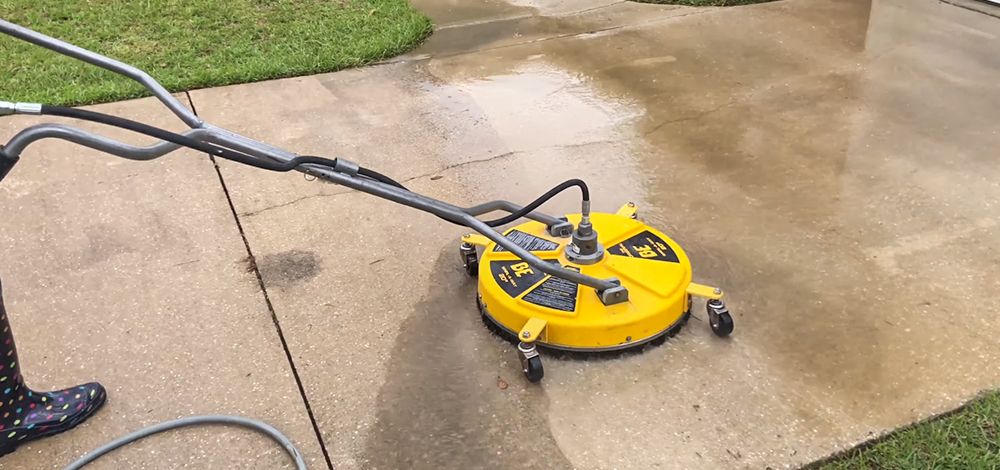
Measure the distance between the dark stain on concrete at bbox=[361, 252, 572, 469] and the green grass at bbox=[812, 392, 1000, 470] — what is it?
0.71 m

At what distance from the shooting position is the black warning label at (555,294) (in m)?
2.21

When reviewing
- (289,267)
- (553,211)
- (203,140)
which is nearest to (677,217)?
(553,211)

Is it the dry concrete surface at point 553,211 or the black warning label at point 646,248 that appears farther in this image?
the black warning label at point 646,248

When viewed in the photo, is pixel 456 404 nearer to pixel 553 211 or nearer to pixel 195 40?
pixel 553 211

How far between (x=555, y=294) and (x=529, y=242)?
25 centimetres

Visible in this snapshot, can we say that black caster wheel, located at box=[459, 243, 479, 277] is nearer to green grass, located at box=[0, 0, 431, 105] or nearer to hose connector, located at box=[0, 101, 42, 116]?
hose connector, located at box=[0, 101, 42, 116]

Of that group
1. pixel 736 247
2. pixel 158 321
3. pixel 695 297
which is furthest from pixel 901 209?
pixel 158 321

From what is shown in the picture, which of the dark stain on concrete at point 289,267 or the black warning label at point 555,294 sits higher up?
the black warning label at point 555,294

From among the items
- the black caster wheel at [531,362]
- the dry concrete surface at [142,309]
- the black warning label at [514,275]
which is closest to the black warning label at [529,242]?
the black warning label at [514,275]

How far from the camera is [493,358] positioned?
7.47 ft

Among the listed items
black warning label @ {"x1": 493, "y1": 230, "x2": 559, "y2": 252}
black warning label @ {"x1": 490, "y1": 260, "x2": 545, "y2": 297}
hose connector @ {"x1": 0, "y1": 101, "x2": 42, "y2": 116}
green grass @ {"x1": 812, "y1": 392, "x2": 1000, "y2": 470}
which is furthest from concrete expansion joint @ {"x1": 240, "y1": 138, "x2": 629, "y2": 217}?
green grass @ {"x1": 812, "y1": 392, "x2": 1000, "y2": 470}

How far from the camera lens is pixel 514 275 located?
7.67 ft

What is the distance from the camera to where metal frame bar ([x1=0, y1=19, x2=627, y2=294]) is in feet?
5.50

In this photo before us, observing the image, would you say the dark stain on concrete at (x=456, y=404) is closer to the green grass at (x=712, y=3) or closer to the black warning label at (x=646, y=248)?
the black warning label at (x=646, y=248)
